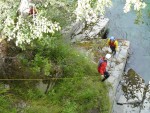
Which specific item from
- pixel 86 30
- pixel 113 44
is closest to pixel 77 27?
pixel 86 30

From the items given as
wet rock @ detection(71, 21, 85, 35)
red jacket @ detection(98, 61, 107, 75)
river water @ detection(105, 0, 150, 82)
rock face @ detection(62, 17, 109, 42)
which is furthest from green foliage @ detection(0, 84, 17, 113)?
river water @ detection(105, 0, 150, 82)

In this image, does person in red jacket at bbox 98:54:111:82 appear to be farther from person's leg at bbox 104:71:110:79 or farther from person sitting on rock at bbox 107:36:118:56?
person sitting on rock at bbox 107:36:118:56

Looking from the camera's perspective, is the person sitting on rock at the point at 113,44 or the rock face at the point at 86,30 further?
the rock face at the point at 86,30

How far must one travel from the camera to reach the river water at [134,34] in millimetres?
16175

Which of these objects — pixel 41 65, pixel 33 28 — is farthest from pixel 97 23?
pixel 33 28

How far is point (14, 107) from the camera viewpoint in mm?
9844

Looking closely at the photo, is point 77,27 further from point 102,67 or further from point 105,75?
point 102,67

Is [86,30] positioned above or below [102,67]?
above

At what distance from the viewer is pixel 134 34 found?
1842cm

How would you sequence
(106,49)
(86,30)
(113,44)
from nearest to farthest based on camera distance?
(113,44)
(106,49)
(86,30)

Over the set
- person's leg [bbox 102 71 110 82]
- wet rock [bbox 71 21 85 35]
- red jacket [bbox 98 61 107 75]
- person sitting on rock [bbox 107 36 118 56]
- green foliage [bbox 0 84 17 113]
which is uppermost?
wet rock [bbox 71 21 85 35]

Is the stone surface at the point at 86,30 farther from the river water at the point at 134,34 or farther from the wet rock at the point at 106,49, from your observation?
the wet rock at the point at 106,49

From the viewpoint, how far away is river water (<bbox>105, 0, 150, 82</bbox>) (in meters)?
16.2

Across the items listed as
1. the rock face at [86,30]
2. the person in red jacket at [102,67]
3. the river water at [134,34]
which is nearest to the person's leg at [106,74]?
the person in red jacket at [102,67]
